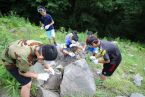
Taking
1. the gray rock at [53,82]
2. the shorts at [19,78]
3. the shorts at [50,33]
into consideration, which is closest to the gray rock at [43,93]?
the gray rock at [53,82]

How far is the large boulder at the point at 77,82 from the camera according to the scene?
630 cm

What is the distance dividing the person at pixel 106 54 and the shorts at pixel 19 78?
1.59m

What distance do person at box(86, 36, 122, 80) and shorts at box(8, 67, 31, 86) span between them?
1595 mm

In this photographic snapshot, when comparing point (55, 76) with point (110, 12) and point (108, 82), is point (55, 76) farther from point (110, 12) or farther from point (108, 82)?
point (110, 12)

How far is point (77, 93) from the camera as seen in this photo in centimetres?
635

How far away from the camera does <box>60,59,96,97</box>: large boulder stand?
248 inches

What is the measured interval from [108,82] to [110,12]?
11579mm

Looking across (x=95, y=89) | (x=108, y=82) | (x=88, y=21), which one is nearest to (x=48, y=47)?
(x=95, y=89)

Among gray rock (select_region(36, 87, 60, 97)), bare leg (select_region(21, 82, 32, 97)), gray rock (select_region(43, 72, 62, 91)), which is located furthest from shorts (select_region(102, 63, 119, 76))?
bare leg (select_region(21, 82, 32, 97))

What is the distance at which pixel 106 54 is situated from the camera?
22.3ft

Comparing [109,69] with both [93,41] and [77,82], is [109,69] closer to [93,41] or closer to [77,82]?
[93,41]

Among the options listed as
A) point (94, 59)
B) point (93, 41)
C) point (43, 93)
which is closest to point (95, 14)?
point (94, 59)

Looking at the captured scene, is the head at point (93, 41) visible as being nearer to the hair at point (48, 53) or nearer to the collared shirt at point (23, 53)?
the collared shirt at point (23, 53)

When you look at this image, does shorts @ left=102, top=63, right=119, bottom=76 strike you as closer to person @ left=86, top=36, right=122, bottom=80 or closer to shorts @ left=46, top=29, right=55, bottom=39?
person @ left=86, top=36, right=122, bottom=80
